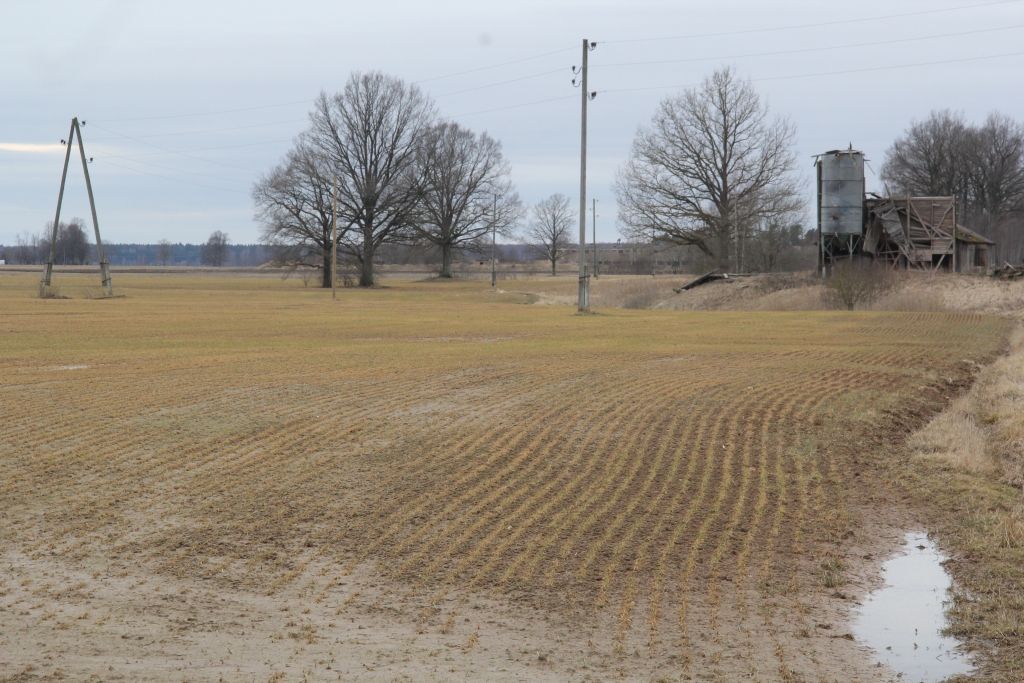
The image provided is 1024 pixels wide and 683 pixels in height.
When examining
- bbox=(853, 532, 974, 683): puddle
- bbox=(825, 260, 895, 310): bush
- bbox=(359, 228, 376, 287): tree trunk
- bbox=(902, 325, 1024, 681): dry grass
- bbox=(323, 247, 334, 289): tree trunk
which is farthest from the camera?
bbox=(359, 228, 376, 287): tree trunk

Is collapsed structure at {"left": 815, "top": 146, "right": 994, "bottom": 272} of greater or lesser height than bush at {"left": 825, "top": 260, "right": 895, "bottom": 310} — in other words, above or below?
above

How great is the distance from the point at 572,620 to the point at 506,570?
3.51 ft

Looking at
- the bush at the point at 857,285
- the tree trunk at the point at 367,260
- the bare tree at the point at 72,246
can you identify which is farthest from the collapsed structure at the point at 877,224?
the bare tree at the point at 72,246

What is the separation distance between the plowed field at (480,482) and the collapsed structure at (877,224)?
37.5 m

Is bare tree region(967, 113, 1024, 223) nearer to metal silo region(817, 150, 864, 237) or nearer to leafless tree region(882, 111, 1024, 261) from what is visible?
leafless tree region(882, 111, 1024, 261)

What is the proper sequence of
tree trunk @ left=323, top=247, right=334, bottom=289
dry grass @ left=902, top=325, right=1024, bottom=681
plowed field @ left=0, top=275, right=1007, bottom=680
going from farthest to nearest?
tree trunk @ left=323, top=247, right=334, bottom=289
plowed field @ left=0, top=275, right=1007, bottom=680
dry grass @ left=902, top=325, right=1024, bottom=681

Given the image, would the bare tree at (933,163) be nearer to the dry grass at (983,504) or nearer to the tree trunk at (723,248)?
the tree trunk at (723,248)

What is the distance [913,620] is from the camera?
7551 mm

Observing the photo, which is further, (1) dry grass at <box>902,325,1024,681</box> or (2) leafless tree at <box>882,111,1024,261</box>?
(2) leafless tree at <box>882,111,1024,261</box>

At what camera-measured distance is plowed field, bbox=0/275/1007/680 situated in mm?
7633

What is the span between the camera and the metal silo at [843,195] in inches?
2298

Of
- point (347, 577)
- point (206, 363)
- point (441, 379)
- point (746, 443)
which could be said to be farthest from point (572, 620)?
point (206, 363)

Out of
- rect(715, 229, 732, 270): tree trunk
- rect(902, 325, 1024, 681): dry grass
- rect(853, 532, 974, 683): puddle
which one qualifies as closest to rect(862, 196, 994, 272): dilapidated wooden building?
rect(715, 229, 732, 270): tree trunk

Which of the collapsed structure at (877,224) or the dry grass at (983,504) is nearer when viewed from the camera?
the dry grass at (983,504)
